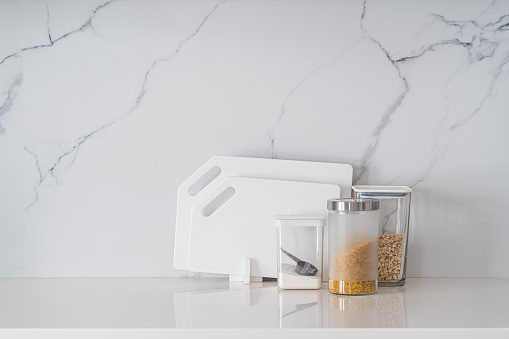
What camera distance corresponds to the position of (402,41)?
1.37 meters

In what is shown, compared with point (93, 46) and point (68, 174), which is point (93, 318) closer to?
point (68, 174)

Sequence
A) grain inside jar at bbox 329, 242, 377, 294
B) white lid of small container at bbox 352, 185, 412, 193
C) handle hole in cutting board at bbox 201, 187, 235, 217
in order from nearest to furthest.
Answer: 1. grain inside jar at bbox 329, 242, 377, 294
2. white lid of small container at bbox 352, 185, 412, 193
3. handle hole in cutting board at bbox 201, 187, 235, 217

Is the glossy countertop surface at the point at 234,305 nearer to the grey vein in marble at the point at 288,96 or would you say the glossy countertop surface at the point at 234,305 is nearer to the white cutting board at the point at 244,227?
the white cutting board at the point at 244,227

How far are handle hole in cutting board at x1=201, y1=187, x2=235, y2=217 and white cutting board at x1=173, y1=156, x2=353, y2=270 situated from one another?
0.10 feet

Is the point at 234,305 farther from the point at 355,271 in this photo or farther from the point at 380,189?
the point at 380,189

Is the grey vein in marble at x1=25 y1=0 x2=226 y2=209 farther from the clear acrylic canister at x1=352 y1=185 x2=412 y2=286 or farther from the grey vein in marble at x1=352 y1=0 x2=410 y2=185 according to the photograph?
the clear acrylic canister at x1=352 y1=185 x2=412 y2=286

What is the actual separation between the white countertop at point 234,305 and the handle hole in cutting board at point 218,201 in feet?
0.50

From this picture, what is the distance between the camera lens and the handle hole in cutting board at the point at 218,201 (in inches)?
53.3

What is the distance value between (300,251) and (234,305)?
0.21 m

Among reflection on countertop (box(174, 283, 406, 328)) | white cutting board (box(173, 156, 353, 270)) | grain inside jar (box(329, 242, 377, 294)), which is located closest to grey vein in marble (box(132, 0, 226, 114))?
white cutting board (box(173, 156, 353, 270))

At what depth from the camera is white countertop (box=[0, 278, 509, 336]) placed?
3.09 ft

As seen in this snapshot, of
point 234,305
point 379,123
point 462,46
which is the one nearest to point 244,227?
point 234,305

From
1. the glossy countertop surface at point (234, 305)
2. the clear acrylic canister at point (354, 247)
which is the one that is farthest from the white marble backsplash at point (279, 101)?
the clear acrylic canister at point (354, 247)

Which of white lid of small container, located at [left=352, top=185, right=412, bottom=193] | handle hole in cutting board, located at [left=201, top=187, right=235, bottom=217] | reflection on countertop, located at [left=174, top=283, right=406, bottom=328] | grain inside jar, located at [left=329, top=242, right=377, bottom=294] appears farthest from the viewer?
handle hole in cutting board, located at [left=201, top=187, right=235, bottom=217]
